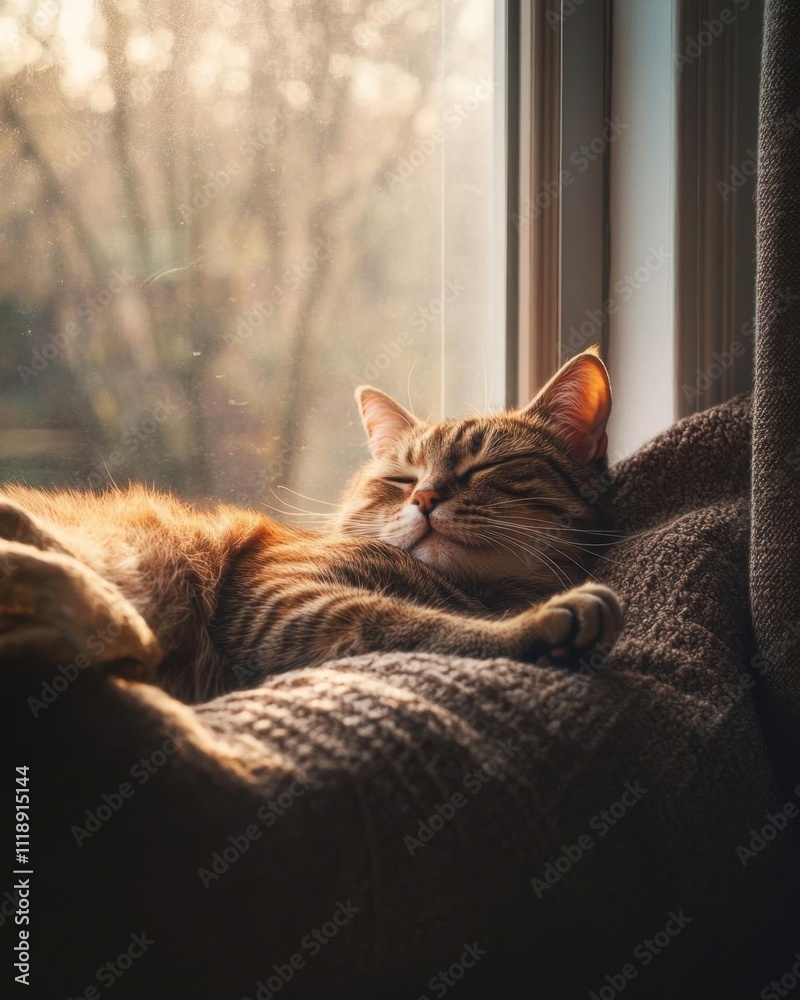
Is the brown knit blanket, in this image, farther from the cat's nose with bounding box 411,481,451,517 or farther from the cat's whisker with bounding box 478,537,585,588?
the cat's nose with bounding box 411,481,451,517

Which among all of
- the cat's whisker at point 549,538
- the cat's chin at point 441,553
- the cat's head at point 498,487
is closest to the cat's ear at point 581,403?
the cat's head at point 498,487

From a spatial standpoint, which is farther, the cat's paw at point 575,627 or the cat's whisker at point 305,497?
the cat's whisker at point 305,497

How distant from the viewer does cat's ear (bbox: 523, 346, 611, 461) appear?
1.27 metres

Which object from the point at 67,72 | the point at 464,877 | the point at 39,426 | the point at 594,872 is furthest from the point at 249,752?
the point at 67,72

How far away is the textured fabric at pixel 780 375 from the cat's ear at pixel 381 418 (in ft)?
1.97

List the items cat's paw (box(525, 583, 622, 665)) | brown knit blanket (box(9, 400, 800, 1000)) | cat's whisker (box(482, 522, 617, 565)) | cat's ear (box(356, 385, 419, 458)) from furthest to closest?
cat's ear (box(356, 385, 419, 458)) → cat's whisker (box(482, 522, 617, 565)) → cat's paw (box(525, 583, 622, 665)) → brown knit blanket (box(9, 400, 800, 1000))

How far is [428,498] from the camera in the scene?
121 centimetres

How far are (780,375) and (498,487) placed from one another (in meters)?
0.42

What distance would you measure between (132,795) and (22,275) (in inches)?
34.5

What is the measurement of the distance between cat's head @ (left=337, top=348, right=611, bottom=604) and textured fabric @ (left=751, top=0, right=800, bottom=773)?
28cm

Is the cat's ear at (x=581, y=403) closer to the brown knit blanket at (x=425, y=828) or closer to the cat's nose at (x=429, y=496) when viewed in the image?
the cat's nose at (x=429, y=496)

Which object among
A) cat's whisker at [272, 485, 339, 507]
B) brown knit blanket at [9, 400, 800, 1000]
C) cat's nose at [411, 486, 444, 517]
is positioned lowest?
brown knit blanket at [9, 400, 800, 1000]

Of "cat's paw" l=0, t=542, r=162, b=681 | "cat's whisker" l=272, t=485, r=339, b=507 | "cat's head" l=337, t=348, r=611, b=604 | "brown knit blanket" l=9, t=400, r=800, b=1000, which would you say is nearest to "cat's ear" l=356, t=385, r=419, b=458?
"cat's head" l=337, t=348, r=611, b=604

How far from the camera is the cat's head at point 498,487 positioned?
3.92ft
